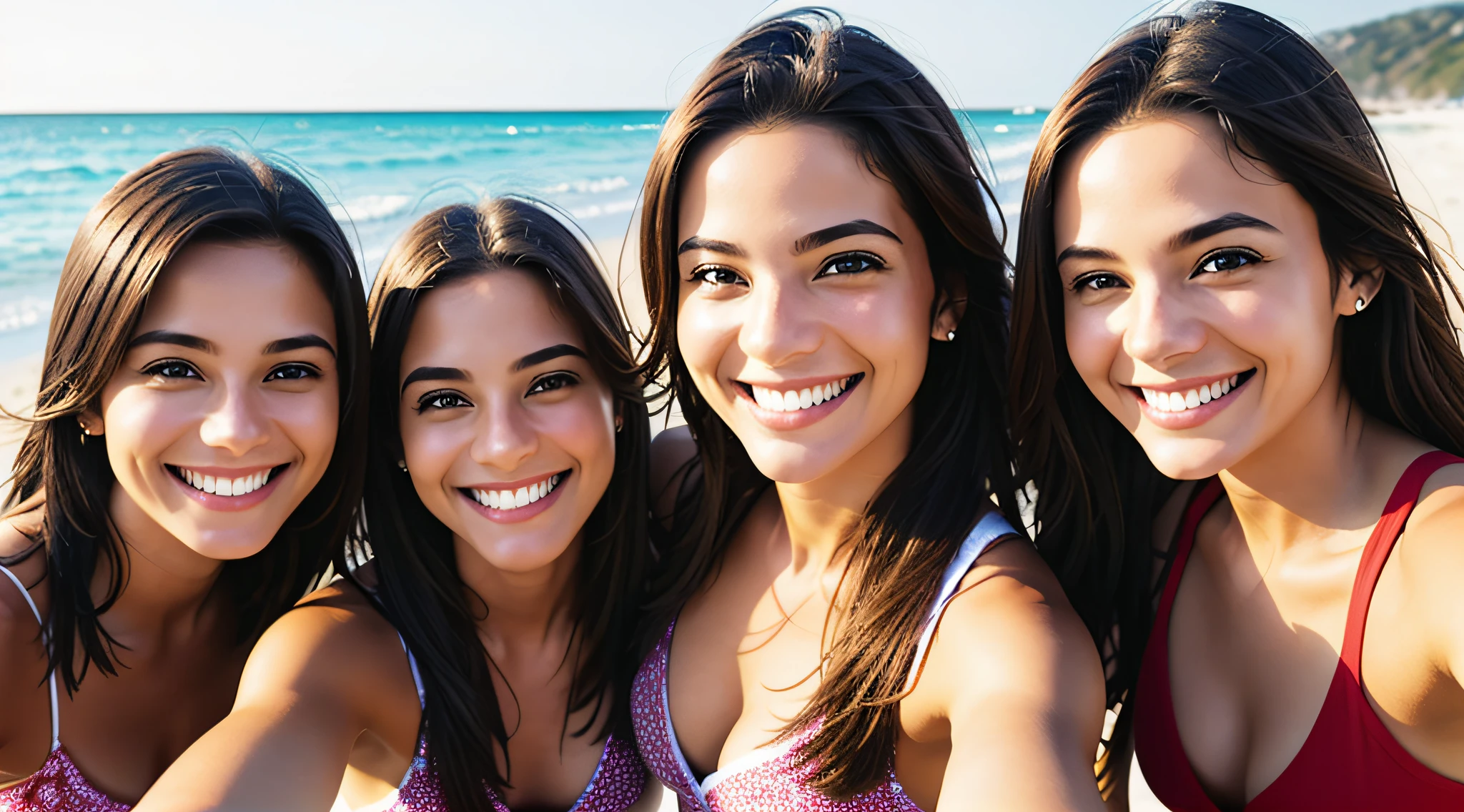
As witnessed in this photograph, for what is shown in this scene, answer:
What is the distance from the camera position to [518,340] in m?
2.81

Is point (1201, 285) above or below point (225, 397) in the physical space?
above

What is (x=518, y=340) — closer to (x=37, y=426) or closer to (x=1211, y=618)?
(x=37, y=426)

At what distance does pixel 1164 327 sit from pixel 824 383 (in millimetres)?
738

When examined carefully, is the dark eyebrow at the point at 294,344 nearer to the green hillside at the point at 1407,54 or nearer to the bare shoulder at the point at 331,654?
the bare shoulder at the point at 331,654

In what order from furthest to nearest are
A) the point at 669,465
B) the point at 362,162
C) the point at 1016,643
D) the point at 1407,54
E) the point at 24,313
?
1. the point at 1407,54
2. the point at 362,162
3. the point at 24,313
4. the point at 669,465
5. the point at 1016,643

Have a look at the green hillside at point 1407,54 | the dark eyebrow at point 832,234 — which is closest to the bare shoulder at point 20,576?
the dark eyebrow at point 832,234

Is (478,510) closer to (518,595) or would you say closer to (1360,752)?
(518,595)

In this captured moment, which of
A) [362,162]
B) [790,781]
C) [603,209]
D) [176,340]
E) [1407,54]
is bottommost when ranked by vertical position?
[790,781]

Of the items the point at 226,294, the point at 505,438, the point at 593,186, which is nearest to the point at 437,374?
the point at 505,438


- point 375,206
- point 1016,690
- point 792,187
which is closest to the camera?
point 1016,690

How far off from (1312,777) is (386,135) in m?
23.9

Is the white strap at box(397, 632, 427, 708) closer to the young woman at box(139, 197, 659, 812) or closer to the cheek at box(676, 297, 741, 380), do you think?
the young woman at box(139, 197, 659, 812)

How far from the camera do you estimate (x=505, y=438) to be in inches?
109

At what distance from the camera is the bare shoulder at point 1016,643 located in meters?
2.22
